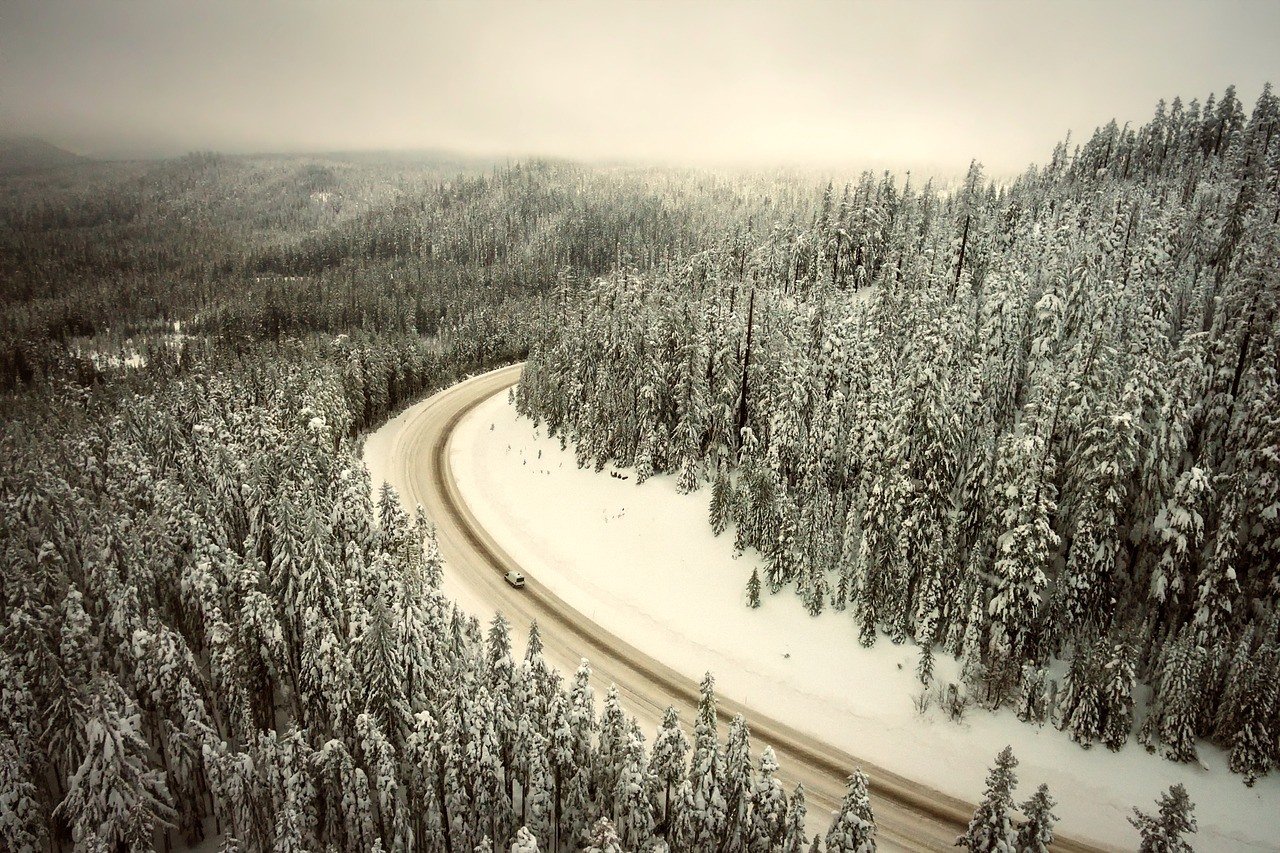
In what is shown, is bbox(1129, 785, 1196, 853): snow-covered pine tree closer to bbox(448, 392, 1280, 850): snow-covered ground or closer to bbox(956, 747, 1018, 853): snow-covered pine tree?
bbox(956, 747, 1018, 853): snow-covered pine tree

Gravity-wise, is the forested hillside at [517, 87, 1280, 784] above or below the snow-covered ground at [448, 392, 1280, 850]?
above

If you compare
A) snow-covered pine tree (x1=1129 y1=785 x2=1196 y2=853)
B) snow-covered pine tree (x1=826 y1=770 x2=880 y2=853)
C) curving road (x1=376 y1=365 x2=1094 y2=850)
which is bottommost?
curving road (x1=376 y1=365 x2=1094 y2=850)

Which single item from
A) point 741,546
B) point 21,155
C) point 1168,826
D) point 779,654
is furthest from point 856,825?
point 21,155

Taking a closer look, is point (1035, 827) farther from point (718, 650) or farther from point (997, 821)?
point (718, 650)

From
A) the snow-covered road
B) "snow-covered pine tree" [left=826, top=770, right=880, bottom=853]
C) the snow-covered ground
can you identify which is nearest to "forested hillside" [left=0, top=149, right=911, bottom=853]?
"snow-covered pine tree" [left=826, top=770, right=880, bottom=853]

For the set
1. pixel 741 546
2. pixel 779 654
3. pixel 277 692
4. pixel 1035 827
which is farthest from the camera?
pixel 741 546

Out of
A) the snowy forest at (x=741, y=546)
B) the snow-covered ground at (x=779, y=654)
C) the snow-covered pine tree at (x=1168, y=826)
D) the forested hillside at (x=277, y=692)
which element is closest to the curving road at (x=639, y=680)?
the snow-covered ground at (x=779, y=654)

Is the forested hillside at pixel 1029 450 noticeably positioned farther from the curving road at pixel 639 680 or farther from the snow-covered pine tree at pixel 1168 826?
the snow-covered pine tree at pixel 1168 826

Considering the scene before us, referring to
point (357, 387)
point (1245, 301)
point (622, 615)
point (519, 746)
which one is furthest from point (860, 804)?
point (357, 387)
